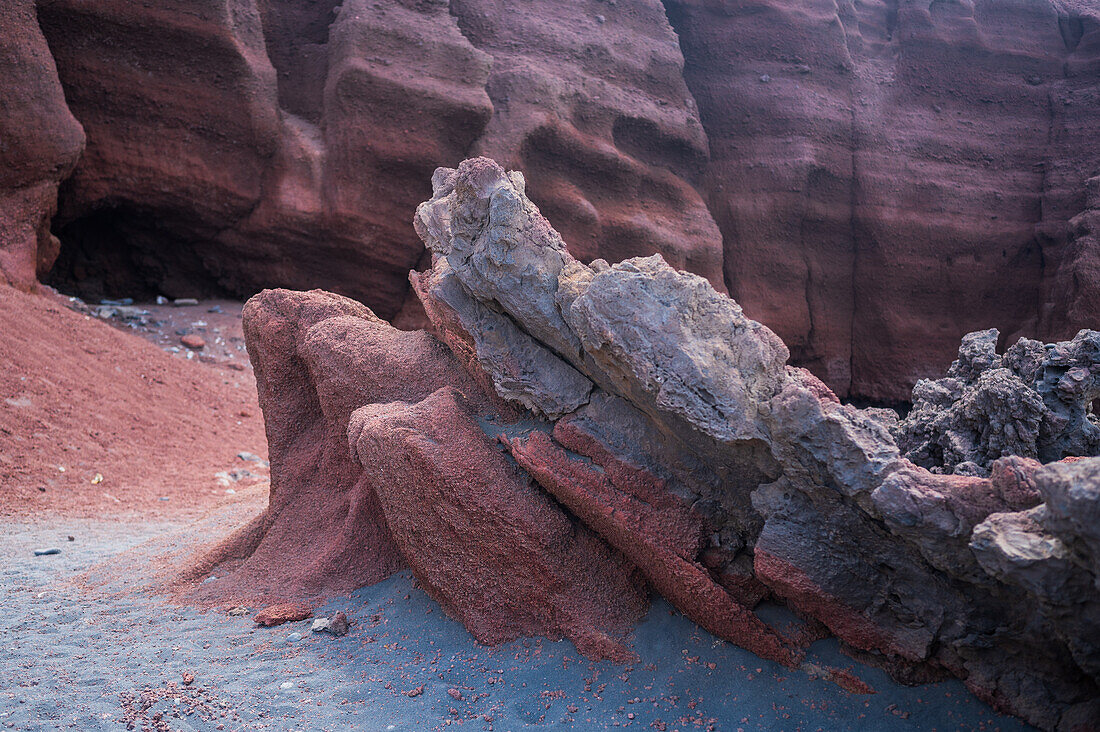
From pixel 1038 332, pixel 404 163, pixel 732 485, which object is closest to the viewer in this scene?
pixel 732 485

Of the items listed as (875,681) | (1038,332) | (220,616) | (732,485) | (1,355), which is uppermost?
→ (732,485)

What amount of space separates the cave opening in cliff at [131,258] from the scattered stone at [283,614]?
26.8 ft

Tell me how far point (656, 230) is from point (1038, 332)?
5.52 metres

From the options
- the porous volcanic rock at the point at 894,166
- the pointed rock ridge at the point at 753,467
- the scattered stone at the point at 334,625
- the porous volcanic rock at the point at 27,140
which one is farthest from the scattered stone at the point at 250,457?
the porous volcanic rock at the point at 894,166

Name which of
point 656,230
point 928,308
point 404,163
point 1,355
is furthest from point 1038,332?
point 1,355

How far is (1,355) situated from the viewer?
633 centimetres

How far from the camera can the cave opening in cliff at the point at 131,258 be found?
988cm

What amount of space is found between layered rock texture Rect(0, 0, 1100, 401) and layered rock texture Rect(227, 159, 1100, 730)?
6835 millimetres

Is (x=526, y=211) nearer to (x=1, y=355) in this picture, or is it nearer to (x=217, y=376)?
(x=1, y=355)

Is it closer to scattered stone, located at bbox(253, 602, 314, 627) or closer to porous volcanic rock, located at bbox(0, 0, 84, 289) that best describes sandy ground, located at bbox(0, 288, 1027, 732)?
scattered stone, located at bbox(253, 602, 314, 627)

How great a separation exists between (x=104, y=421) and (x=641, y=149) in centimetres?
787

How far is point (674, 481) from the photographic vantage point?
267cm

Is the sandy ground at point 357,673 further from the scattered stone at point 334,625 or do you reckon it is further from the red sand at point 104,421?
the red sand at point 104,421

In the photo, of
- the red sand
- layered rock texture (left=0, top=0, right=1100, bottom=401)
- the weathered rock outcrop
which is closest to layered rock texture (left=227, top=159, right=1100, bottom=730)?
the red sand
